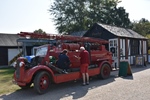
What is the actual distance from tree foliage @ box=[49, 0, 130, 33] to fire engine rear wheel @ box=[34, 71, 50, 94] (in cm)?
2912

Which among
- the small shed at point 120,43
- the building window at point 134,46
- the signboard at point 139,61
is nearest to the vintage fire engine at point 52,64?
the small shed at point 120,43

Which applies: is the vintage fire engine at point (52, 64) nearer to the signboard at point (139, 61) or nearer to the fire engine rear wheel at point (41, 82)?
the fire engine rear wheel at point (41, 82)

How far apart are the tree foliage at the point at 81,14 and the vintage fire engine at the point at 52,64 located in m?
25.8

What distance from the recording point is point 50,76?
854 centimetres

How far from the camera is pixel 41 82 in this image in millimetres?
8109

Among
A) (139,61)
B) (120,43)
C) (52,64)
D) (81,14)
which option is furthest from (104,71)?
(81,14)

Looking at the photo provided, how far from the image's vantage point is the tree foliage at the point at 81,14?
123 ft

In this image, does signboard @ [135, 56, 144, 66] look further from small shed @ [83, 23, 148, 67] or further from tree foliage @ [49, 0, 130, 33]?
tree foliage @ [49, 0, 130, 33]

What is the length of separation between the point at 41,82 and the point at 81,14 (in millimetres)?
31030

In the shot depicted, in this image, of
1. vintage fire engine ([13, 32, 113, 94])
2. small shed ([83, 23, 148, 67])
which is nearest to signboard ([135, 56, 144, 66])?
small shed ([83, 23, 148, 67])

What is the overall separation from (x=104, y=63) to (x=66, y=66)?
3270 millimetres

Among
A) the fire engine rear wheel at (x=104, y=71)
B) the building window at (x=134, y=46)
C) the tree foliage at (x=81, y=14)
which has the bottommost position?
the fire engine rear wheel at (x=104, y=71)

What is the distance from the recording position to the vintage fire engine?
8.03 m

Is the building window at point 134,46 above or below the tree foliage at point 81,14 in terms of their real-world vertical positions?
below
